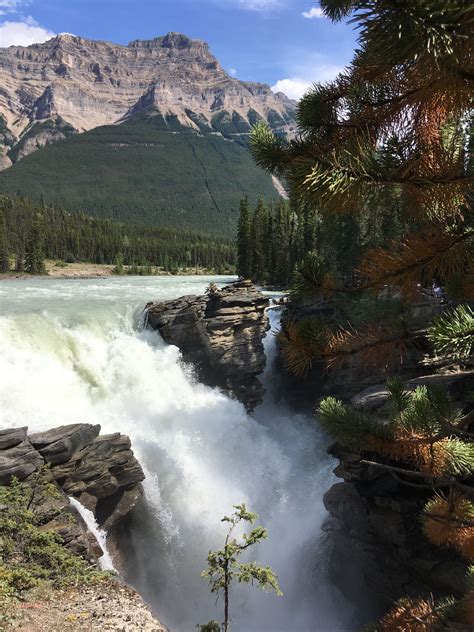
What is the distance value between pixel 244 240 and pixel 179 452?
189 feet

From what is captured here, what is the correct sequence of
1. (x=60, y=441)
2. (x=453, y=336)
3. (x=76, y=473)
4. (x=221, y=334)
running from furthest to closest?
(x=221, y=334) < (x=76, y=473) < (x=60, y=441) < (x=453, y=336)

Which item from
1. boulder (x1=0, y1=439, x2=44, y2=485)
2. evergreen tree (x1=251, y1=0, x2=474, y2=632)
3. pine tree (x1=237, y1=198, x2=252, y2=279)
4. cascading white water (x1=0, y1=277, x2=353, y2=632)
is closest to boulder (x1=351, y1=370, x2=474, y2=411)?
evergreen tree (x1=251, y1=0, x2=474, y2=632)

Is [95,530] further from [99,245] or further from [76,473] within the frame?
[99,245]

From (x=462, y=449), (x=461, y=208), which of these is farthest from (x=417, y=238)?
(x=462, y=449)

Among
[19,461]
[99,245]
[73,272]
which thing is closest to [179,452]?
[19,461]

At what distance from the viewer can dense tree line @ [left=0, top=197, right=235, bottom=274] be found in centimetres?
10525

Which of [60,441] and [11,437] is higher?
[11,437]

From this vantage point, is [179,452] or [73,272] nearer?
[179,452]

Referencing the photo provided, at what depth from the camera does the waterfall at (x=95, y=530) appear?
1427cm

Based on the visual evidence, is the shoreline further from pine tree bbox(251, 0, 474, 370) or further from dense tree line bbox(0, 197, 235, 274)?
pine tree bbox(251, 0, 474, 370)

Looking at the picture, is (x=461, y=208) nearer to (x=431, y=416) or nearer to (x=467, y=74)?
(x=467, y=74)

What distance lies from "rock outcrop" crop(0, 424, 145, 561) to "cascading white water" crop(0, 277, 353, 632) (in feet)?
5.00

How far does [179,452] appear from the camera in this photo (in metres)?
21.7

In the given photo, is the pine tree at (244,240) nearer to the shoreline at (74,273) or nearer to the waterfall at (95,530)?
the shoreline at (74,273)
